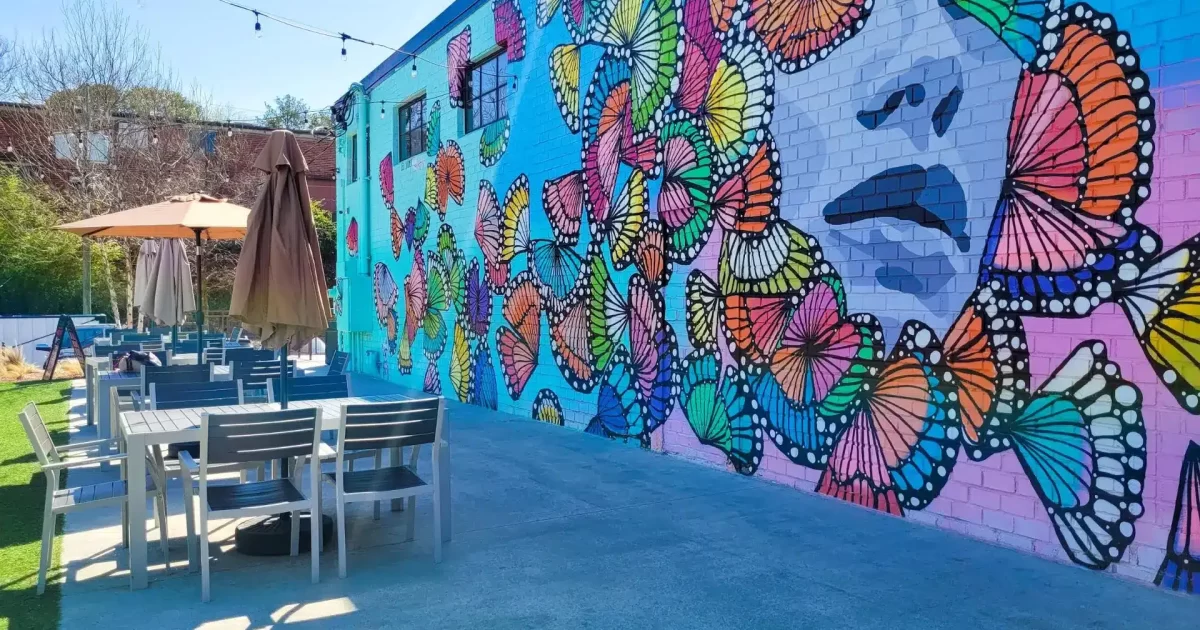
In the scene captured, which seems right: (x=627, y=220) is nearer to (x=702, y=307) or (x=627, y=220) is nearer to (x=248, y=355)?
(x=702, y=307)

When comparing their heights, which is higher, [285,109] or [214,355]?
[285,109]

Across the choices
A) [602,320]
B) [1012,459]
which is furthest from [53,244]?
[1012,459]

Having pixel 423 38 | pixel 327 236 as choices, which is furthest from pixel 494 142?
pixel 327 236

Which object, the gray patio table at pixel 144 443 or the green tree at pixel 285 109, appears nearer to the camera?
the gray patio table at pixel 144 443

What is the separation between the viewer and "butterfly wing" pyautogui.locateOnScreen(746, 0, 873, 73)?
19.1 ft

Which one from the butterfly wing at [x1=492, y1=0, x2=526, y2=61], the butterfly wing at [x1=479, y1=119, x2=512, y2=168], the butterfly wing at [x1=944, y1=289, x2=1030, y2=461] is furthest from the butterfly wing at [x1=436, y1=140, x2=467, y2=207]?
the butterfly wing at [x1=944, y1=289, x2=1030, y2=461]

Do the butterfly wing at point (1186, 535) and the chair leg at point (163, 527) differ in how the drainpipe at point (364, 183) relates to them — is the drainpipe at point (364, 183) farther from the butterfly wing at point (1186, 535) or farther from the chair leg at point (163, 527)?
the butterfly wing at point (1186, 535)

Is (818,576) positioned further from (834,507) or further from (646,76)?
(646,76)

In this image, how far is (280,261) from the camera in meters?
4.79

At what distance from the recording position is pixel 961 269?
5000 millimetres

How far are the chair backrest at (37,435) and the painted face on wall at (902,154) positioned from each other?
487 centimetres

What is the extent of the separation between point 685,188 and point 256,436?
444cm

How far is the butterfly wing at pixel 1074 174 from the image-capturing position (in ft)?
13.7

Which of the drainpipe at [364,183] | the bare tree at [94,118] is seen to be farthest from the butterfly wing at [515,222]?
the bare tree at [94,118]
